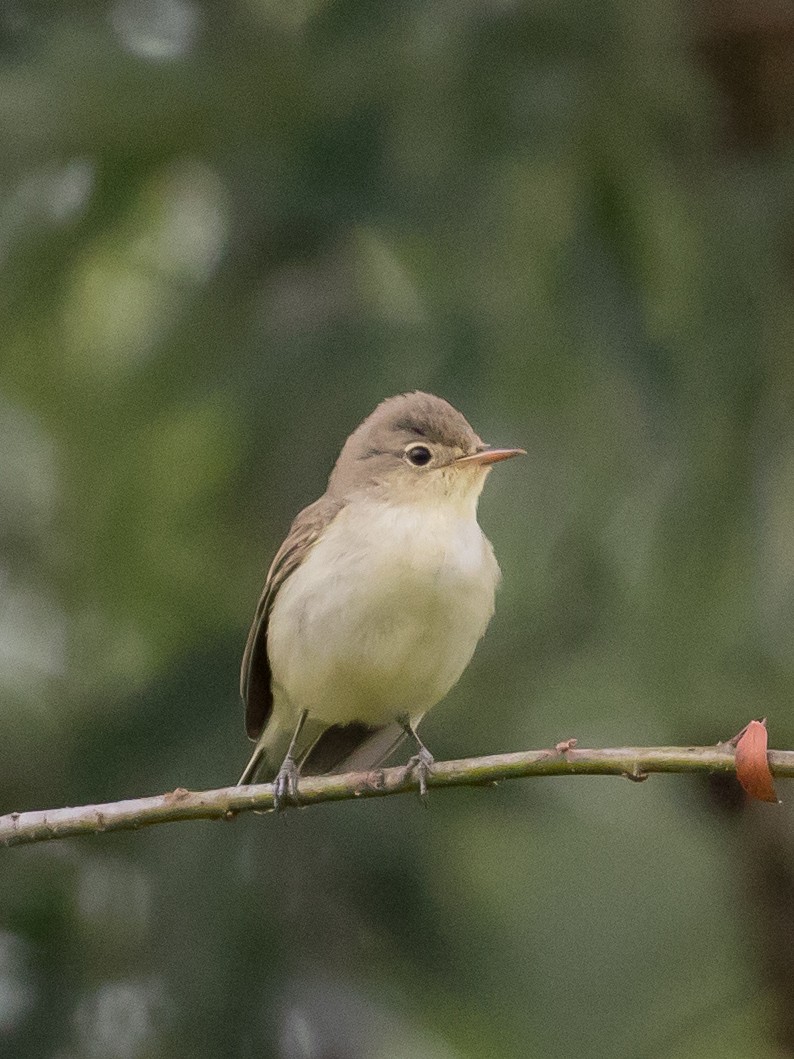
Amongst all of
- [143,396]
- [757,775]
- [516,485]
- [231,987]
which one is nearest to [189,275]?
[143,396]

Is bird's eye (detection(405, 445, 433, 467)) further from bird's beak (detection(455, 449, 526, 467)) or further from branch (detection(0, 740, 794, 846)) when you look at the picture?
branch (detection(0, 740, 794, 846))

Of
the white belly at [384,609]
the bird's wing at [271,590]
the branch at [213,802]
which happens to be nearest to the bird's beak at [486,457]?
the white belly at [384,609]

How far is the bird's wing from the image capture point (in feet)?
15.0

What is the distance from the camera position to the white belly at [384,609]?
4164 mm

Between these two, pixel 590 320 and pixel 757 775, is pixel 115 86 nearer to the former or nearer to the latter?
pixel 590 320

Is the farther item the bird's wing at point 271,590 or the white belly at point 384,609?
the bird's wing at point 271,590

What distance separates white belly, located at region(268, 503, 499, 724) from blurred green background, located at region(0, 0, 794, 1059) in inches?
33.4

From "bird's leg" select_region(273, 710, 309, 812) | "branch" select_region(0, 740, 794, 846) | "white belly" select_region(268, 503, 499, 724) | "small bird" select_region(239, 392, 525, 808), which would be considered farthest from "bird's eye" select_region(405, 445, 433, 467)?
"branch" select_region(0, 740, 794, 846)

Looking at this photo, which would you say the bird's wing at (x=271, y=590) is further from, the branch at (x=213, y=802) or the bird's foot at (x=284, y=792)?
the branch at (x=213, y=802)

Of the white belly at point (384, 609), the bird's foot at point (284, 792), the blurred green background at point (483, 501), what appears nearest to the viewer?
the bird's foot at point (284, 792)

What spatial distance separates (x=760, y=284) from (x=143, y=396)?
1.93 m

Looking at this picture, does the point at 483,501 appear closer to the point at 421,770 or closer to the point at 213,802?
the point at 421,770

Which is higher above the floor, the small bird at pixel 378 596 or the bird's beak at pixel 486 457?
the bird's beak at pixel 486 457

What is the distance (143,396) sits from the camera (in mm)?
5531
